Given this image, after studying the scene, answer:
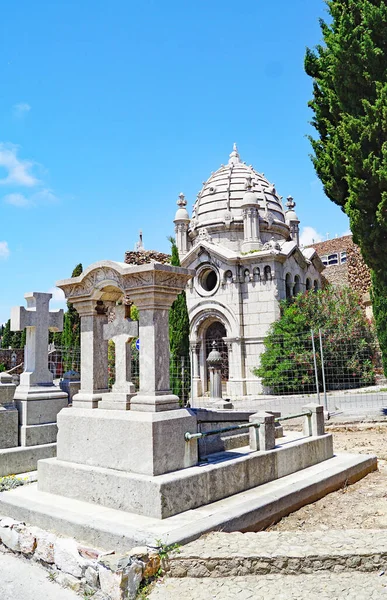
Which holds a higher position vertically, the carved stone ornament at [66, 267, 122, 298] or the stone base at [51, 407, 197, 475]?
the carved stone ornament at [66, 267, 122, 298]

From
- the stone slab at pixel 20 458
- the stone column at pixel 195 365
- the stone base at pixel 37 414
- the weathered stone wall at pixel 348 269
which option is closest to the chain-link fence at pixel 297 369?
the stone column at pixel 195 365

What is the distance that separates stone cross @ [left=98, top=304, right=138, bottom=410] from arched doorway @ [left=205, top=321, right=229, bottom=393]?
1645cm

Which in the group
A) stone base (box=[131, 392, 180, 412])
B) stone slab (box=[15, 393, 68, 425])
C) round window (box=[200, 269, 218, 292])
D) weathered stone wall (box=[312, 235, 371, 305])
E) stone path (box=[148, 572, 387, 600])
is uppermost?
weathered stone wall (box=[312, 235, 371, 305])

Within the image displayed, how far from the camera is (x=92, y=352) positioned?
18.4 ft

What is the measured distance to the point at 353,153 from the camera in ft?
35.4

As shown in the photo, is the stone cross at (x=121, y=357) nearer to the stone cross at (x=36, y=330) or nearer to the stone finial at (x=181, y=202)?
the stone cross at (x=36, y=330)

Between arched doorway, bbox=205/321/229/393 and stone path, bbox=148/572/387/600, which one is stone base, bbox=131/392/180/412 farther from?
arched doorway, bbox=205/321/229/393

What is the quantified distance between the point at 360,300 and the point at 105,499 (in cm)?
2171

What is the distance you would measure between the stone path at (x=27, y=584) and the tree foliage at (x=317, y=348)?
14130 mm

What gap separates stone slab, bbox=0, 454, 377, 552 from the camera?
388 centimetres

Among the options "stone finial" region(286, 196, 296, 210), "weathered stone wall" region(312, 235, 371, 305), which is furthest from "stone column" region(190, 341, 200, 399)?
"stone finial" region(286, 196, 296, 210)

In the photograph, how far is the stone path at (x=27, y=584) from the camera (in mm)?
3592

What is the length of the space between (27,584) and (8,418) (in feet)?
10.9

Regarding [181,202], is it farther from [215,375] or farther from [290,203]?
[215,375]
